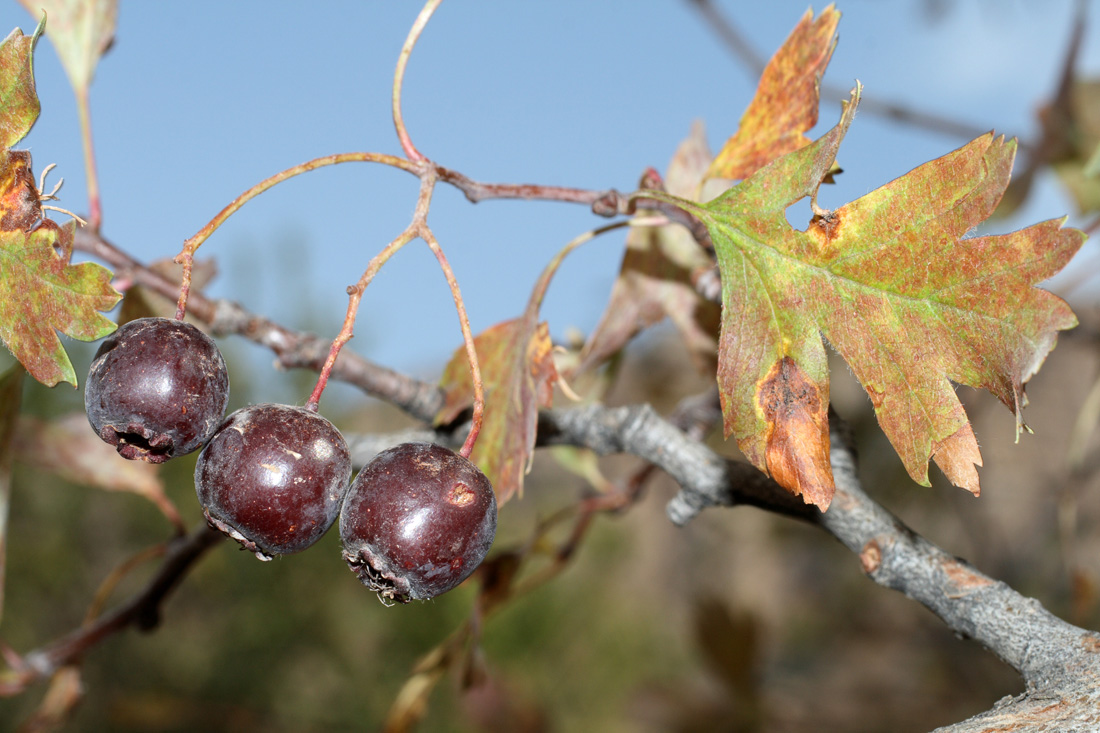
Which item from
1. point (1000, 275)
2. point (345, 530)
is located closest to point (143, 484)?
point (345, 530)

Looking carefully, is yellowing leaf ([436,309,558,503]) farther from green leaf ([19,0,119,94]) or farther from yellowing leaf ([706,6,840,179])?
green leaf ([19,0,119,94])

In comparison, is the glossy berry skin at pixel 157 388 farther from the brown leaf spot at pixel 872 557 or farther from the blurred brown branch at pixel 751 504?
the brown leaf spot at pixel 872 557

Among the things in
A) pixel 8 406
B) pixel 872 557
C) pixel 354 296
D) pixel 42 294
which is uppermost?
pixel 872 557

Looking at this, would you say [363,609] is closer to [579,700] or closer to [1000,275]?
[579,700]

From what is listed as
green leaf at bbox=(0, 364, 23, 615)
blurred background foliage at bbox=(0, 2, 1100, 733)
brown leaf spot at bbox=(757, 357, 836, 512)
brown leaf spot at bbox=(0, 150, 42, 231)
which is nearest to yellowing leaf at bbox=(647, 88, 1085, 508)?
brown leaf spot at bbox=(757, 357, 836, 512)

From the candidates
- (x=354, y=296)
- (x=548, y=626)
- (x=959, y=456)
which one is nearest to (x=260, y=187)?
(x=354, y=296)

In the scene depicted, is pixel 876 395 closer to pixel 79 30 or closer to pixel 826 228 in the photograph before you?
pixel 826 228
